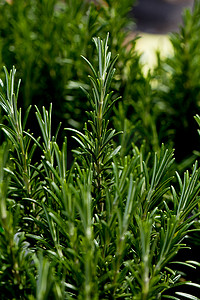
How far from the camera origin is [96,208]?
32.7 inches

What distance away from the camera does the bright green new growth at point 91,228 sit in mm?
614

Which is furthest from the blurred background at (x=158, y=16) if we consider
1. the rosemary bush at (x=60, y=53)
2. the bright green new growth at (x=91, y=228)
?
the bright green new growth at (x=91, y=228)

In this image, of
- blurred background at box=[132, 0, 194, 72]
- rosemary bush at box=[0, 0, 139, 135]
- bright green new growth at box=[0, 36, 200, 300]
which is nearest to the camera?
bright green new growth at box=[0, 36, 200, 300]

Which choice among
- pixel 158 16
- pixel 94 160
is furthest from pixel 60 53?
pixel 158 16

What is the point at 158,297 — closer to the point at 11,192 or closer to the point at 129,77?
the point at 11,192

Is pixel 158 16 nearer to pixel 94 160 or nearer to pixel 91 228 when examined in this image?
pixel 94 160

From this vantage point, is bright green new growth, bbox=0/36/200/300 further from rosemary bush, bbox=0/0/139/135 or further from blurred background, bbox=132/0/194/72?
blurred background, bbox=132/0/194/72

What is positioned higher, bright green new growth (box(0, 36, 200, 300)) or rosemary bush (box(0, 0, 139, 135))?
rosemary bush (box(0, 0, 139, 135))

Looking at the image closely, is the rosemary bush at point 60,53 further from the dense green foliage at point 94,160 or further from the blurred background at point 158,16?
the blurred background at point 158,16

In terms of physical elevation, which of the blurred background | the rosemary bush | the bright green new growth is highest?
the blurred background

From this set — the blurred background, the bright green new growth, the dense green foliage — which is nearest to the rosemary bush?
the dense green foliage

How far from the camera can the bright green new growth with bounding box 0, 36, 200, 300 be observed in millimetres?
614

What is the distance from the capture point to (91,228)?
25.6 inches

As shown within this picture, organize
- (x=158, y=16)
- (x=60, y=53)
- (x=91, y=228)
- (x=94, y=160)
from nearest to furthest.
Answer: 1. (x=91, y=228)
2. (x=94, y=160)
3. (x=60, y=53)
4. (x=158, y=16)
